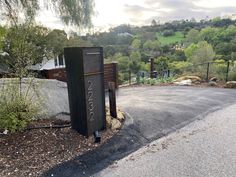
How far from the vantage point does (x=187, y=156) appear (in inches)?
144

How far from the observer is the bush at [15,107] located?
4008mm

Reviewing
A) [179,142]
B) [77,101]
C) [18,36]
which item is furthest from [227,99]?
[18,36]

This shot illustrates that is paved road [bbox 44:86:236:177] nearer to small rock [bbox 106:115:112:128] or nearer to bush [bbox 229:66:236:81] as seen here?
small rock [bbox 106:115:112:128]

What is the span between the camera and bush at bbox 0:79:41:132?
13.1 feet

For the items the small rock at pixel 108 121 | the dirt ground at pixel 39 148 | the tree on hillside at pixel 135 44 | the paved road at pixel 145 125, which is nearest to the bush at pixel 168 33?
the tree on hillside at pixel 135 44

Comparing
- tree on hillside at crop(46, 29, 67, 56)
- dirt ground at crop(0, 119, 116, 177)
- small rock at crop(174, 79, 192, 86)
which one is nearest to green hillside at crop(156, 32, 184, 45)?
tree on hillside at crop(46, 29, 67, 56)

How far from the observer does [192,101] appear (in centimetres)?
711

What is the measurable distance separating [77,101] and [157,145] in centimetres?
159

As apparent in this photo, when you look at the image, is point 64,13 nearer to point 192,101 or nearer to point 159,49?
point 192,101

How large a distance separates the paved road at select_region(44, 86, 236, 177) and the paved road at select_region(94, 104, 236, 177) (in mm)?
184

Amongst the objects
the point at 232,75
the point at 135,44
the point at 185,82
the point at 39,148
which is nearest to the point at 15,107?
the point at 39,148

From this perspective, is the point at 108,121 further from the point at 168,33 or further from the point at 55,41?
the point at 168,33

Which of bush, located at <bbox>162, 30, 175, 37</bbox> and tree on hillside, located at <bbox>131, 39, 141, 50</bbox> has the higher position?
bush, located at <bbox>162, 30, 175, 37</bbox>

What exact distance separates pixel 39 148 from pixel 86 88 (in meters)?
1.20
